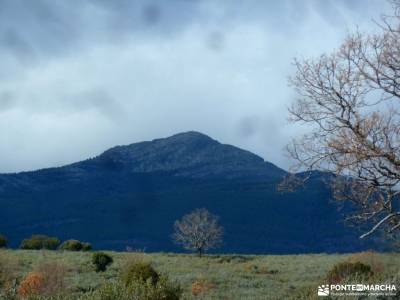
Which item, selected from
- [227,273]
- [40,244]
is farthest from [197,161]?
[227,273]

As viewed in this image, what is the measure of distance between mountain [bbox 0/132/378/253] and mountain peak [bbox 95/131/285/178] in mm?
513

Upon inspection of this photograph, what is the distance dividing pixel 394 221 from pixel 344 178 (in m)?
1.29

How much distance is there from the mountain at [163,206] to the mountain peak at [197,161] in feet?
1.68

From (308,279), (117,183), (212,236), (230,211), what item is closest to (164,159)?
(117,183)

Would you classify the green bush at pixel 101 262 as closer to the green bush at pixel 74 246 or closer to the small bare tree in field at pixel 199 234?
the green bush at pixel 74 246

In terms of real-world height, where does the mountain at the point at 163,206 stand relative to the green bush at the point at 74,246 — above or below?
above

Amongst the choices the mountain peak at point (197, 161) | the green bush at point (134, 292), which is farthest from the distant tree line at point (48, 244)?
the mountain peak at point (197, 161)

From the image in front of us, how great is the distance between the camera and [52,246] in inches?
2697

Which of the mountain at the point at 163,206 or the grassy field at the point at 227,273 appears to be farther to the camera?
the mountain at the point at 163,206

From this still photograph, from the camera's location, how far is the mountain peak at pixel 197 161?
17250 cm

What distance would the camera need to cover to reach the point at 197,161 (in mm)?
184375

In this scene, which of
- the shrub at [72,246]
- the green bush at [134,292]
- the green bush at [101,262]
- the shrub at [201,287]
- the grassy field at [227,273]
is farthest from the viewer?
the shrub at [72,246]

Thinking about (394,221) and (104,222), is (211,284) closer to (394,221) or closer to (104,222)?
(394,221)

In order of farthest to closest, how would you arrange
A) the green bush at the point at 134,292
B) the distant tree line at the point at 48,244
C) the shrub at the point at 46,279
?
the distant tree line at the point at 48,244 → the shrub at the point at 46,279 → the green bush at the point at 134,292
